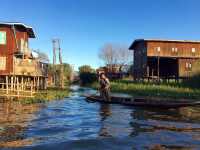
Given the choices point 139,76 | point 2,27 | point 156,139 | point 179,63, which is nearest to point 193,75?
point 179,63

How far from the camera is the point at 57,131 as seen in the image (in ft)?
60.3

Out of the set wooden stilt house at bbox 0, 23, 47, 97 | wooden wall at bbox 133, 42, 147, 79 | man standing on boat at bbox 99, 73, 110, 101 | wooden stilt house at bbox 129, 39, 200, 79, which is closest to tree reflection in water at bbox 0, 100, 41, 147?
man standing on boat at bbox 99, 73, 110, 101

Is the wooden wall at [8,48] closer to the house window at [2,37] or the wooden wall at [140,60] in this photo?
the house window at [2,37]

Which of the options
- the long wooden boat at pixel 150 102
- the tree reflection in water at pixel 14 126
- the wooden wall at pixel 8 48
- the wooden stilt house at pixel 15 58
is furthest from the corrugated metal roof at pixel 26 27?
the tree reflection in water at pixel 14 126

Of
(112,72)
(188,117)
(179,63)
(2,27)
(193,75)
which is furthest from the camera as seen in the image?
(112,72)

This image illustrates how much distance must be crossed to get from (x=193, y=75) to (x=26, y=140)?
131 ft

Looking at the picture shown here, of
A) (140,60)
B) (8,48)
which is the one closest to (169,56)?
(140,60)

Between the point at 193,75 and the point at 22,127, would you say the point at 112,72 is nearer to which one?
the point at 193,75

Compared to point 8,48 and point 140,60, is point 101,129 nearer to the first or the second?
point 8,48

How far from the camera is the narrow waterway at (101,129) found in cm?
1546

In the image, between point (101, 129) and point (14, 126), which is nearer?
point (101, 129)

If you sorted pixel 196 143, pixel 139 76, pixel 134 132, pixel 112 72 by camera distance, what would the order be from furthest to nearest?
pixel 112 72, pixel 139 76, pixel 134 132, pixel 196 143

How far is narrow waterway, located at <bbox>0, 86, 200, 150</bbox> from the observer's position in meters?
15.5

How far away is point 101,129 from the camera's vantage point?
19.3 m
